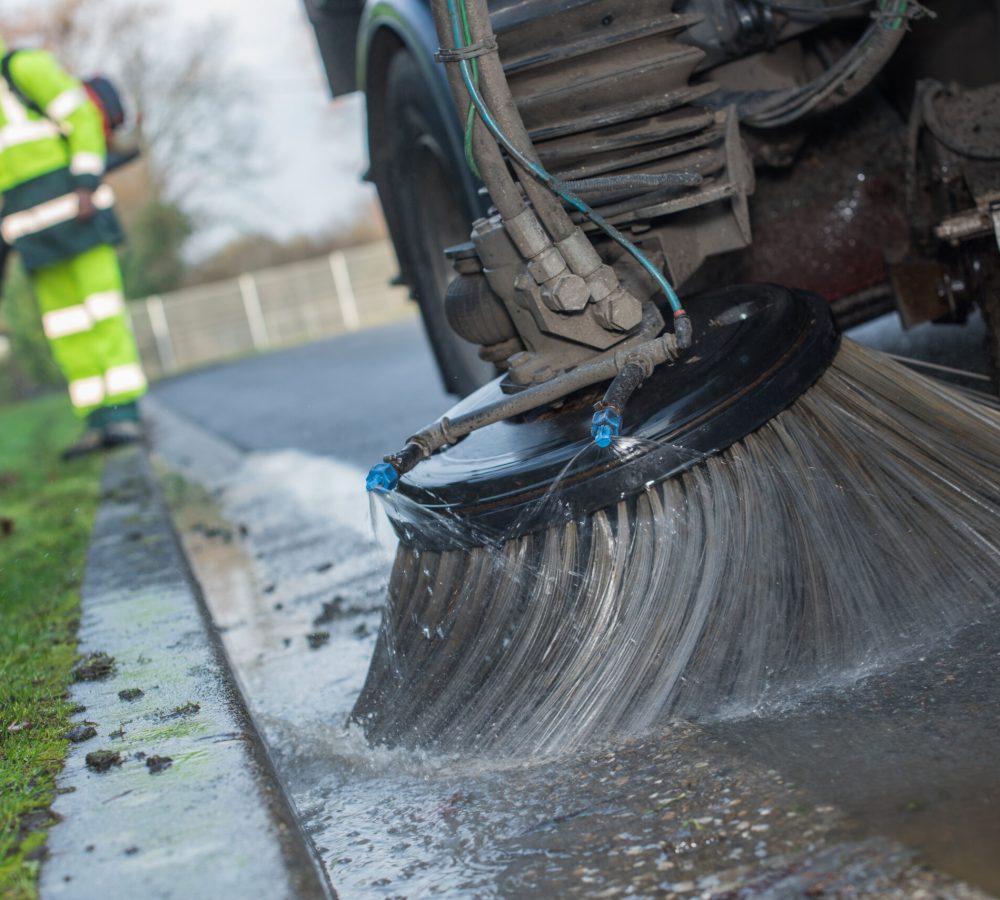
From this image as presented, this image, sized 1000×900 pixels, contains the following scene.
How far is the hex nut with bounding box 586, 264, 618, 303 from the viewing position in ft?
7.20

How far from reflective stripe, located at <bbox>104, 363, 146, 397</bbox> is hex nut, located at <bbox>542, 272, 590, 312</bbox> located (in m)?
5.22

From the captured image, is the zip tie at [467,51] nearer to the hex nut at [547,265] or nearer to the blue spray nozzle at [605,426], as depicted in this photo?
the hex nut at [547,265]

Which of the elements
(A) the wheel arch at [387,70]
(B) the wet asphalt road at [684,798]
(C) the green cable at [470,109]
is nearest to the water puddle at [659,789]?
(B) the wet asphalt road at [684,798]

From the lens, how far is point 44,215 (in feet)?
21.5

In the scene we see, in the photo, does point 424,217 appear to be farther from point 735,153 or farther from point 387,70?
point 735,153

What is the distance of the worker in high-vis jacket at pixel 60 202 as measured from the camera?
6.54 m

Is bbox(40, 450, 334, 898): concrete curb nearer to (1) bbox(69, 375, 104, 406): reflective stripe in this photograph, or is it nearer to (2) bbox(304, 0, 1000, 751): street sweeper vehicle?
(2) bbox(304, 0, 1000, 751): street sweeper vehicle

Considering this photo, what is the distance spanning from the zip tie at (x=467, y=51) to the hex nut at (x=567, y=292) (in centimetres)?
37

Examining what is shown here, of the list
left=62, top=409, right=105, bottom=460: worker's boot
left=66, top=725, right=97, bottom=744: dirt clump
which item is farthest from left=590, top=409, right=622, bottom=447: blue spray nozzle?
left=62, top=409, right=105, bottom=460: worker's boot

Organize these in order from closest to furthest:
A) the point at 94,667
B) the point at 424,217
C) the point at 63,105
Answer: the point at 94,667, the point at 424,217, the point at 63,105

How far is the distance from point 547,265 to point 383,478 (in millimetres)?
430

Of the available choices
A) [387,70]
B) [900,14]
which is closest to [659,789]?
[900,14]

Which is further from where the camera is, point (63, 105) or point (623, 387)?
point (63, 105)

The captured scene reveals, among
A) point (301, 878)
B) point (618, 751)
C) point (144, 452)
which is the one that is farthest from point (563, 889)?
point (144, 452)
